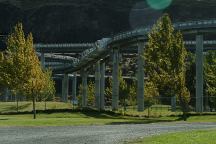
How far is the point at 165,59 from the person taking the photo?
52.3 meters

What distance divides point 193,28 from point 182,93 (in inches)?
961

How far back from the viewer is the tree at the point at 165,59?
172 feet

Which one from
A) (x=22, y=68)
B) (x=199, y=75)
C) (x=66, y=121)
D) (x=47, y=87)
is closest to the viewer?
(x=66, y=121)

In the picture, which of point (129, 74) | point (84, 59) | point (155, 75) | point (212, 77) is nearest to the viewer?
point (155, 75)

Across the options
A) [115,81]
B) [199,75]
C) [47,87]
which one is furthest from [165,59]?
[115,81]

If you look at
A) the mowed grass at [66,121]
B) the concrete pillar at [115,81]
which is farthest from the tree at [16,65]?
the concrete pillar at [115,81]

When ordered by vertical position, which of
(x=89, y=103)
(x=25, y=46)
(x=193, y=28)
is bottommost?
(x=89, y=103)

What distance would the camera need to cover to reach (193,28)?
3007 inches

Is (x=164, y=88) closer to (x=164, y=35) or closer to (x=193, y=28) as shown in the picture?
(x=164, y=35)

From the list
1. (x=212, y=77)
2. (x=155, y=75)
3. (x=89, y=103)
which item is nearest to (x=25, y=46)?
(x=155, y=75)

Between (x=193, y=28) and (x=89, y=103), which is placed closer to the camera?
(x=193, y=28)

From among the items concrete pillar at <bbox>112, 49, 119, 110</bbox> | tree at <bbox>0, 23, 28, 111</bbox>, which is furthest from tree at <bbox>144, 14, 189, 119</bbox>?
concrete pillar at <bbox>112, 49, 119, 110</bbox>

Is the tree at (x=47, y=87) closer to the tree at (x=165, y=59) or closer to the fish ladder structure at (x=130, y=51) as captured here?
the fish ladder structure at (x=130, y=51)

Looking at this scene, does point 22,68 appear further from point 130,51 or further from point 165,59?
point 130,51
